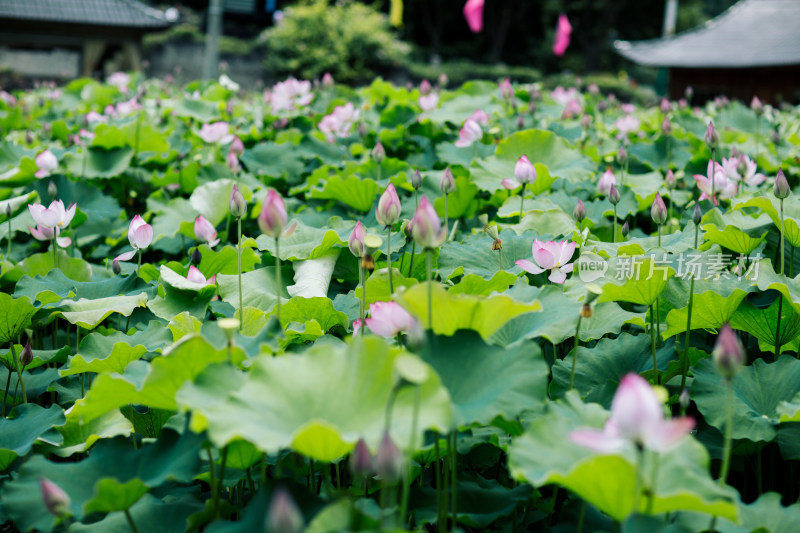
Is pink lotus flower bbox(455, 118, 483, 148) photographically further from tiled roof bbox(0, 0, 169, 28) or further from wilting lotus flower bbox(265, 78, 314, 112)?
tiled roof bbox(0, 0, 169, 28)

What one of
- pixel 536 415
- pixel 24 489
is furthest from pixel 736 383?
pixel 24 489

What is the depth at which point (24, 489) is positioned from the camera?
792 mm

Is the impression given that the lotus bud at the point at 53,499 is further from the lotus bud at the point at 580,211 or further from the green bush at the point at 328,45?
the green bush at the point at 328,45

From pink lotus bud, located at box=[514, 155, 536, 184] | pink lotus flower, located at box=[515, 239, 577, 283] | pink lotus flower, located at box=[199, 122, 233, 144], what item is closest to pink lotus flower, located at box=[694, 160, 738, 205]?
pink lotus bud, located at box=[514, 155, 536, 184]

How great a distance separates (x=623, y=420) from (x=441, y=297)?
301 mm

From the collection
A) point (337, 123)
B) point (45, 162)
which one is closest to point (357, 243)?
point (45, 162)

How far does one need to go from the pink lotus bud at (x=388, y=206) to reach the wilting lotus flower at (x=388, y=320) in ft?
0.72

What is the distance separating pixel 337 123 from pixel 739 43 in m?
11.5

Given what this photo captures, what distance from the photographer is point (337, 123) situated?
7.75ft

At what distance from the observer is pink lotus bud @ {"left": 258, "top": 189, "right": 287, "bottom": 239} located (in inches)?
32.6

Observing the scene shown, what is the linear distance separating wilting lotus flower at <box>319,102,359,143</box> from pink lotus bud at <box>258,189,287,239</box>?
5.15 feet

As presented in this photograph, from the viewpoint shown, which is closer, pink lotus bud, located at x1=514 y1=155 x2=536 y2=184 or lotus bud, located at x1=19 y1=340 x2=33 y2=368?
lotus bud, located at x1=19 y1=340 x2=33 y2=368

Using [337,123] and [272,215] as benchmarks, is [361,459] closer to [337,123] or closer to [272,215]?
[272,215]

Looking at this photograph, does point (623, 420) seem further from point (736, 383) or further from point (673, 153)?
point (673, 153)
